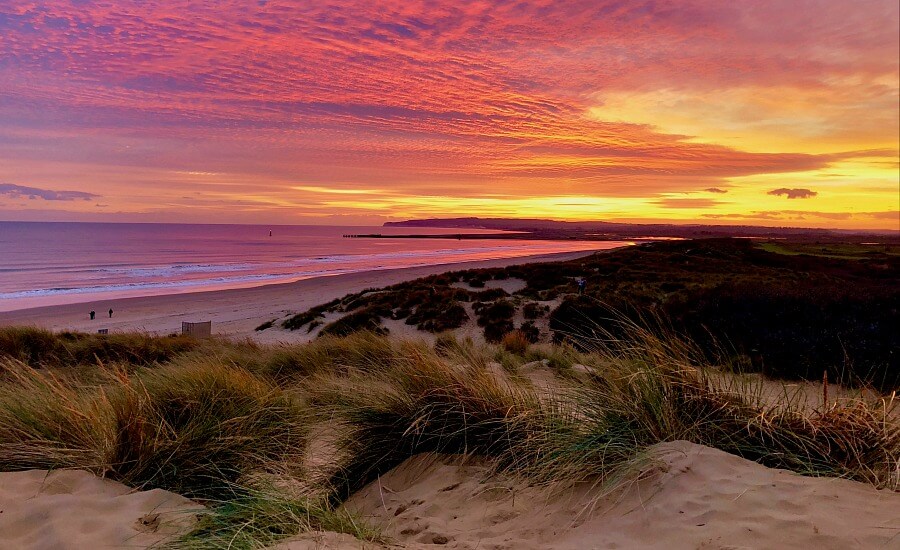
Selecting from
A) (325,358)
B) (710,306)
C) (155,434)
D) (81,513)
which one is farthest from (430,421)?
(710,306)

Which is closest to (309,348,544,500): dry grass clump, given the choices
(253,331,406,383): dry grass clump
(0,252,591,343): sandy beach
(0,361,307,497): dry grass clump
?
(0,361,307,497): dry grass clump

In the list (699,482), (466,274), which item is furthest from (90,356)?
(466,274)

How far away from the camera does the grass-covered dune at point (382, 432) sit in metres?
3.93

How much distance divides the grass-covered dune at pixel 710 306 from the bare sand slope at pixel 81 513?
4699mm

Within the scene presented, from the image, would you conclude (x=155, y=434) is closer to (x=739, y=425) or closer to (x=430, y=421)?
(x=430, y=421)

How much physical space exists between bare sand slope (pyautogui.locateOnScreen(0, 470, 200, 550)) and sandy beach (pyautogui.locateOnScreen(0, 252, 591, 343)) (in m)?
14.6

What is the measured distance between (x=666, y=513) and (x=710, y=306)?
11.3 m

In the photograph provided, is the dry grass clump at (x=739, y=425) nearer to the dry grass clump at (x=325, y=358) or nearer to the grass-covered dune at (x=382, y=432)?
the grass-covered dune at (x=382, y=432)

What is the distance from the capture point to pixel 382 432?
522cm

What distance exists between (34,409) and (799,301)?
13.5 m

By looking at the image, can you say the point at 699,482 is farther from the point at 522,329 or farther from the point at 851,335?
the point at 522,329

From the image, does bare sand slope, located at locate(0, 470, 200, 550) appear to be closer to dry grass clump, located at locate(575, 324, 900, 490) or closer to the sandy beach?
dry grass clump, located at locate(575, 324, 900, 490)

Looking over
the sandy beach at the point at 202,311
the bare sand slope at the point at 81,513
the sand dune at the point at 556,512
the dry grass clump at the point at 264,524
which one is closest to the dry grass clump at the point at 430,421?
the sand dune at the point at 556,512

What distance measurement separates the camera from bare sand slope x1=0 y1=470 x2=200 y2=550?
371 centimetres
